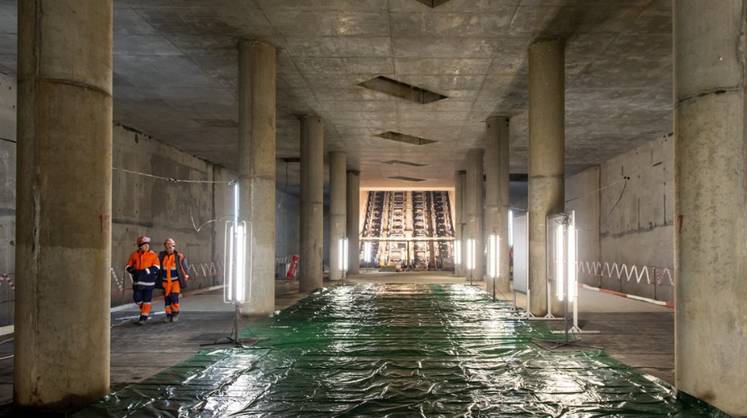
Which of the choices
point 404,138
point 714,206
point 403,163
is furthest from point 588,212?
point 714,206

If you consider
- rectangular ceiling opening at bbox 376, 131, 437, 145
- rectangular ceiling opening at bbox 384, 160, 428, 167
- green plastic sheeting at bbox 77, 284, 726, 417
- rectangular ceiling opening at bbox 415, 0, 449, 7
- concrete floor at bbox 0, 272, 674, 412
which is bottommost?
concrete floor at bbox 0, 272, 674, 412

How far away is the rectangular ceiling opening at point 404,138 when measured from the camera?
2767 centimetres

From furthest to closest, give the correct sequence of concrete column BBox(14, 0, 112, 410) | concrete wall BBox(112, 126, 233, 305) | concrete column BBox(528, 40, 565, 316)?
Answer: concrete wall BBox(112, 126, 233, 305)
concrete column BBox(528, 40, 565, 316)
concrete column BBox(14, 0, 112, 410)

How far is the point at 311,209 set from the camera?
24.4 meters

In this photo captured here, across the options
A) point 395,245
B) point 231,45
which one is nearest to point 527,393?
point 231,45

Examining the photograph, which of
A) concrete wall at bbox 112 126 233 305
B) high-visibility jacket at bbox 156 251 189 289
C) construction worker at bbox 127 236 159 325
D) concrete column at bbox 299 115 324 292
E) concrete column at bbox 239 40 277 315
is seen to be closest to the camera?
construction worker at bbox 127 236 159 325

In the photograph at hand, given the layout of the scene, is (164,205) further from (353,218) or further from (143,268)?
(353,218)

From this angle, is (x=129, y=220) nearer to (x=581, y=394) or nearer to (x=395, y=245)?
(x=581, y=394)

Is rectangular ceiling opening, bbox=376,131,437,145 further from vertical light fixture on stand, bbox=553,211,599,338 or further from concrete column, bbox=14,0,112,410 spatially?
concrete column, bbox=14,0,112,410

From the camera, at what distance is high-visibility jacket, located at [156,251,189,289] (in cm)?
1400

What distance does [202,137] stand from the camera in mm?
26031

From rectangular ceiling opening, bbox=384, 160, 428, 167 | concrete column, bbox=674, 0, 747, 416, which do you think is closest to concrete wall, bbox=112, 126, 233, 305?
rectangular ceiling opening, bbox=384, 160, 428, 167

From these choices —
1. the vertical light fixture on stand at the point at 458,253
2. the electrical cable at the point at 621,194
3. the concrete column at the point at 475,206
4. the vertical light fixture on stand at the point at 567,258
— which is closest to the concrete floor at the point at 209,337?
the vertical light fixture on stand at the point at 567,258

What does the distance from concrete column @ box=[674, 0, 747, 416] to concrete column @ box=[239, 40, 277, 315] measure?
10269 mm
